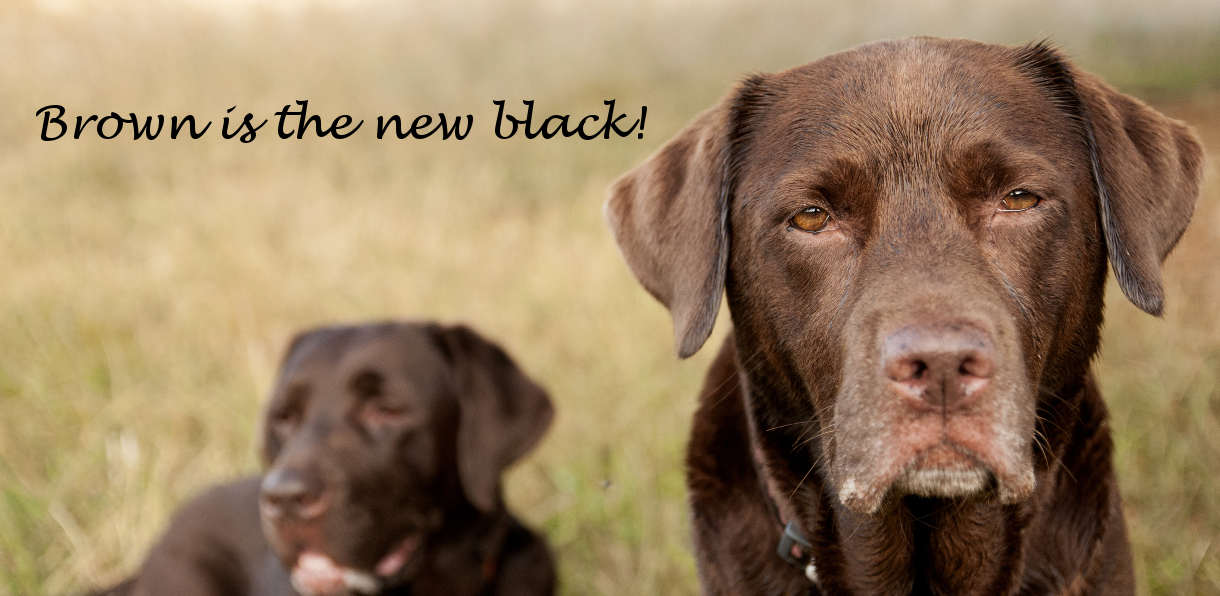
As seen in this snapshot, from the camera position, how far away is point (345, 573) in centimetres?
354

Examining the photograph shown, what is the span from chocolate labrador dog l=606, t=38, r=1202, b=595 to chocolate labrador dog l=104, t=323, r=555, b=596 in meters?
1.19

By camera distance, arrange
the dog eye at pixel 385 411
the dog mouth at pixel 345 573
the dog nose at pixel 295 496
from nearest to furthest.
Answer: the dog nose at pixel 295 496, the dog mouth at pixel 345 573, the dog eye at pixel 385 411

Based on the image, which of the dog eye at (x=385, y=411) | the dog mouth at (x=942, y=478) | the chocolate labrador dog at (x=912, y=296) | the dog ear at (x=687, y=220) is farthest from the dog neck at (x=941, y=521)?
the dog eye at (x=385, y=411)

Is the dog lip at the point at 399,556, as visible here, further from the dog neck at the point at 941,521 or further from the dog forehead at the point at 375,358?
the dog neck at the point at 941,521

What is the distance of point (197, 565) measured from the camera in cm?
406

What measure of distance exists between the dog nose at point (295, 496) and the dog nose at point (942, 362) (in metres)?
2.08

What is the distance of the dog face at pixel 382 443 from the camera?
3.47 metres

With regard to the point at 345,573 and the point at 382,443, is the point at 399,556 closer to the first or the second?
the point at 345,573

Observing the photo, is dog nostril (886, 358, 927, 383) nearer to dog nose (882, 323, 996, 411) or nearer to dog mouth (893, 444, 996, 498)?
dog nose (882, 323, 996, 411)

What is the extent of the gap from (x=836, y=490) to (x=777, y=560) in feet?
1.33

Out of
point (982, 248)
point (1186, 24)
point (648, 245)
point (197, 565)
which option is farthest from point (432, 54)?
point (982, 248)

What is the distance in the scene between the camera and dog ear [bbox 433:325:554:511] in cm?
373

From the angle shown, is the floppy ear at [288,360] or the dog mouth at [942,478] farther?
the floppy ear at [288,360]

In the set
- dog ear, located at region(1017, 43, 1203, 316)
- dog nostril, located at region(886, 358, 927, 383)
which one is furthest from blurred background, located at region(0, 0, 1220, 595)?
dog nostril, located at region(886, 358, 927, 383)
